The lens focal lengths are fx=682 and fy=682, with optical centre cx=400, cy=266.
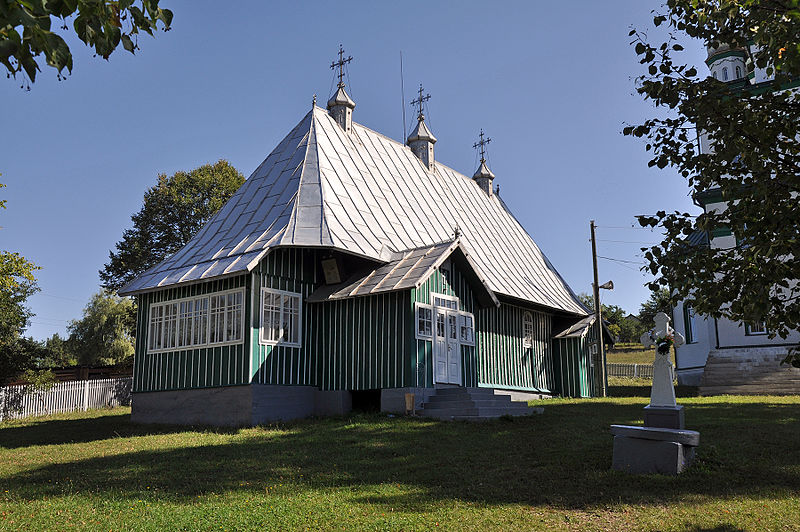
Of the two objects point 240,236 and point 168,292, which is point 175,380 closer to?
point 168,292

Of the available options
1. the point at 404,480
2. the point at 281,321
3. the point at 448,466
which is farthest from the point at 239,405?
the point at 404,480

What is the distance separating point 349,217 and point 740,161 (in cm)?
1242

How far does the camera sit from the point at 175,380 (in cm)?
1812

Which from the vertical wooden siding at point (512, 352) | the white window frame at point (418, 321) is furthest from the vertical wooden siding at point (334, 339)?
the vertical wooden siding at point (512, 352)

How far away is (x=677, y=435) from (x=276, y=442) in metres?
7.37

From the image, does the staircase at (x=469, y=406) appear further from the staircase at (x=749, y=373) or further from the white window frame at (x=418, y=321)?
the staircase at (x=749, y=373)

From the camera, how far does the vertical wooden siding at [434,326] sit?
16.9 m

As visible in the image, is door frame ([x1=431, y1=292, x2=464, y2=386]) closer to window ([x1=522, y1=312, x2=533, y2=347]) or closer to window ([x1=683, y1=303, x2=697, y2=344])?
window ([x1=522, y1=312, x2=533, y2=347])

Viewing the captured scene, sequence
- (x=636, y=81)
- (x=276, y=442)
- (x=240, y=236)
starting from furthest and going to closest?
(x=240, y=236), (x=276, y=442), (x=636, y=81)

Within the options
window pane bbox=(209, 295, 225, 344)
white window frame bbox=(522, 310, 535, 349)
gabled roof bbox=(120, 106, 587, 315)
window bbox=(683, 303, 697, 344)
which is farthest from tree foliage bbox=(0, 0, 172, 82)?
A: window bbox=(683, 303, 697, 344)

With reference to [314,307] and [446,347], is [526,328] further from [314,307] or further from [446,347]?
[314,307]

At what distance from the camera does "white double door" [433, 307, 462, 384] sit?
1775 cm

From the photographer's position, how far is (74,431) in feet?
57.4

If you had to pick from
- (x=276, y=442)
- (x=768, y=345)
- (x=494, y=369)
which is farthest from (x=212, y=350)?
(x=768, y=345)
